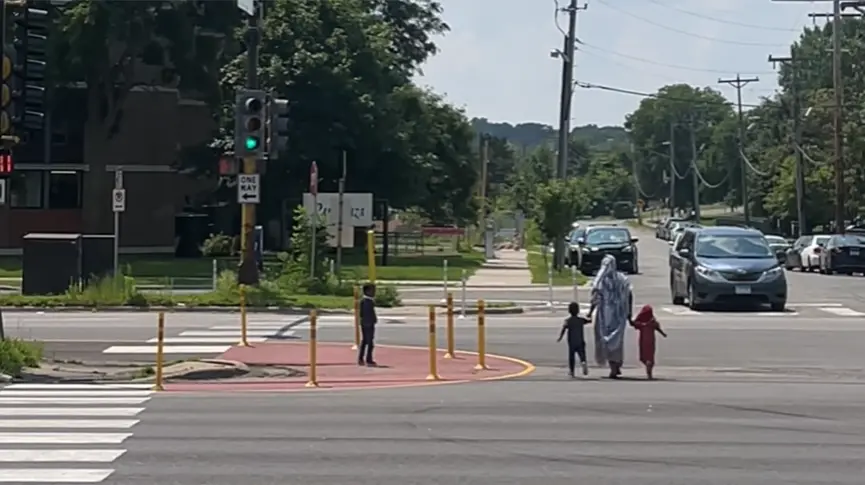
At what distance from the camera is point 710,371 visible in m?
19.0

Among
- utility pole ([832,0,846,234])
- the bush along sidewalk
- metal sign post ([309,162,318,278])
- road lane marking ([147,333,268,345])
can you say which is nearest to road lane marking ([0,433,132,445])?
road lane marking ([147,333,268,345])

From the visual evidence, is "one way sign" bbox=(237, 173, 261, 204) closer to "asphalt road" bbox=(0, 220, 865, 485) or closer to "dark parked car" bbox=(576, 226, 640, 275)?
"asphalt road" bbox=(0, 220, 865, 485)

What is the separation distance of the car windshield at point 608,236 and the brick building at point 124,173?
61.4ft

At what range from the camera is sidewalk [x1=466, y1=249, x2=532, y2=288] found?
1668 inches

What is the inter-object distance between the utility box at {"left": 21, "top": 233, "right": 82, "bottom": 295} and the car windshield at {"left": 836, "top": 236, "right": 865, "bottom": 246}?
29.0 metres

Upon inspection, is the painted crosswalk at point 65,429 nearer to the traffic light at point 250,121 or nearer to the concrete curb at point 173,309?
the traffic light at point 250,121

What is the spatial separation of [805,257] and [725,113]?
10725cm

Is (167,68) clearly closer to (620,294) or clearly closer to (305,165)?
(305,165)

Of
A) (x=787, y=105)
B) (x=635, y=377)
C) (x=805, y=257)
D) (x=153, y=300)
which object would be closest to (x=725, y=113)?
(x=787, y=105)

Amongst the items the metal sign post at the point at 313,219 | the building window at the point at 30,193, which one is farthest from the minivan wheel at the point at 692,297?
the building window at the point at 30,193

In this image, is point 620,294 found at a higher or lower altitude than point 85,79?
lower

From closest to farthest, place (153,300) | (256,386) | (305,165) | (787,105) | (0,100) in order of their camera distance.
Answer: (0,100) < (256,386) < (153,300) < (305,165) < (787,105)

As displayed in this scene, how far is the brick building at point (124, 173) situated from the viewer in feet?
194

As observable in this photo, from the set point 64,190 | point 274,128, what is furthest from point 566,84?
point 274,128
